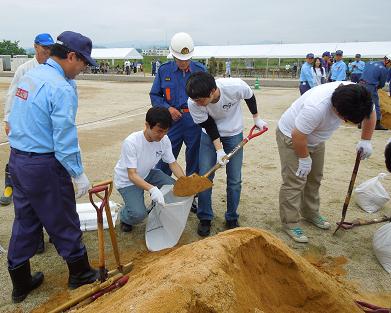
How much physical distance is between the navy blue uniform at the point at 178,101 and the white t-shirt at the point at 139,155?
49 cm

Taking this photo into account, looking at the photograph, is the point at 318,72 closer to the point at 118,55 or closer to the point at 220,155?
the point at 220,155

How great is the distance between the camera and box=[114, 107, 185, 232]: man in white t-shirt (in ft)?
10.0

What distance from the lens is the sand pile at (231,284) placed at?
5.49ft

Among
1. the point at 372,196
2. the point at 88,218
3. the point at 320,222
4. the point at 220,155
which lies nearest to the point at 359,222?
the point at 320,222

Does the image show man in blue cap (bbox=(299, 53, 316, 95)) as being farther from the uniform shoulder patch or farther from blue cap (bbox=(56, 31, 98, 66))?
the uniform shoulder patch

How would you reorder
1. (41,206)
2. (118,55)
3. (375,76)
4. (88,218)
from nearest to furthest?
(41,206) < (88,218) < (375,76) < (118,55)

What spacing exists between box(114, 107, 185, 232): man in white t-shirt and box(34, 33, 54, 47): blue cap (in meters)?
1.17

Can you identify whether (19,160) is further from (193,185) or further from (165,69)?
(165,69)

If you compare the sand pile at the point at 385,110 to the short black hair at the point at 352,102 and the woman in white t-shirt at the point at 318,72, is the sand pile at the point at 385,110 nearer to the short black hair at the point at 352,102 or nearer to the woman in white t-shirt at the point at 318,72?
the woman in white t-shirt at the point at 318,72

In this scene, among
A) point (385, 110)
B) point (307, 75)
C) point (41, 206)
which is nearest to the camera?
point (41, 206)

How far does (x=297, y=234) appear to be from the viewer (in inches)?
138

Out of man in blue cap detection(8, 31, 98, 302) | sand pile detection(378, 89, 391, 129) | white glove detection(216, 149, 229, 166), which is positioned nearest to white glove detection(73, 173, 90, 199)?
man in blue cap detection(8, 31, 98, 302)

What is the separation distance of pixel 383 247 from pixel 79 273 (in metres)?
2.47

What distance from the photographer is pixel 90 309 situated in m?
2.05
